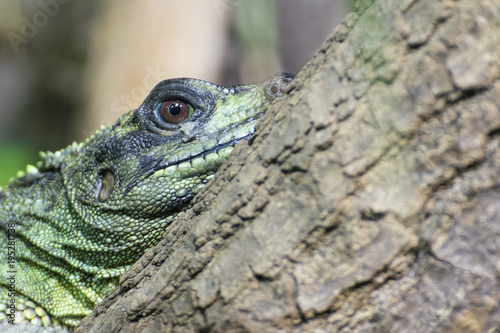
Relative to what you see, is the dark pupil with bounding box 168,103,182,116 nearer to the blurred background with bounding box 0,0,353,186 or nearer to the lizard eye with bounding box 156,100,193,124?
the lizard eye with bounding box 156,100,193,124

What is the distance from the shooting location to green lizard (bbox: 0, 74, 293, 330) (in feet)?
11.4

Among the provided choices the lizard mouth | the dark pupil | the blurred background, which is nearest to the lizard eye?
the dark pupil

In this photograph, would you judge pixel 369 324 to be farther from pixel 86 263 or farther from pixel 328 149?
pixel 86 263

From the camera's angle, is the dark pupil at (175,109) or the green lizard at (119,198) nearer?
the green lizard at (119,198)

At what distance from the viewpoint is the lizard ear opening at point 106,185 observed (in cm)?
365

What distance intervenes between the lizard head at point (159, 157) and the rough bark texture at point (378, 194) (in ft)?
4.70

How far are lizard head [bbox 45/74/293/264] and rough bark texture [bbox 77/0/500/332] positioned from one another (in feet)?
4.70

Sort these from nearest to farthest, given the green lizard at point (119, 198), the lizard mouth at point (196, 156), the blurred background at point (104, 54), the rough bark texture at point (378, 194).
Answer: the rough bark texture at point (378, 194), the lizard mouth at point (196, 156), the green lizard at point (119, 198), the blurred background at point (104, 54)

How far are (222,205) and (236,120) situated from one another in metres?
1.53

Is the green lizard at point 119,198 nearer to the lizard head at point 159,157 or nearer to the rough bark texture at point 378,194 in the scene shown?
the lizard head at point 159,157

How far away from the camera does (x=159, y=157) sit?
3559mm

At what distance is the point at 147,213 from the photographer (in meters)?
3.49

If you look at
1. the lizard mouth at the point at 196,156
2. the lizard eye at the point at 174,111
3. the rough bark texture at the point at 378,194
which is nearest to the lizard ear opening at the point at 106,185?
the lizard mouth at the point at 196,156

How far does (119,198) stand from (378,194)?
2355 mm
